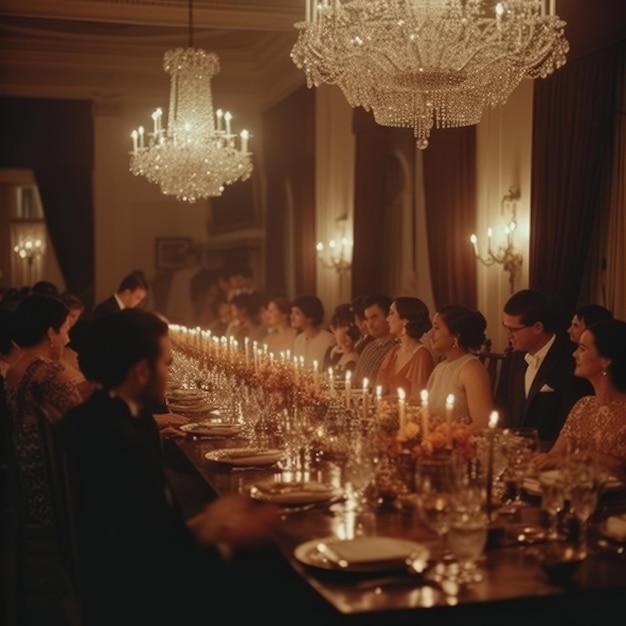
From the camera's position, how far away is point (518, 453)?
3.17 meters

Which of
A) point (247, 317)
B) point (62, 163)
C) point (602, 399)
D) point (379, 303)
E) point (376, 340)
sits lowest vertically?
point (602, 399)

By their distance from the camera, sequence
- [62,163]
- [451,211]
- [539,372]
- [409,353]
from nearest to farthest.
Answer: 1. [539,372]
2. [409,353]
3. [451,211]
4. [62,163]

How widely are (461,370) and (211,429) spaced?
1.27m

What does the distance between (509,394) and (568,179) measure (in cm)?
159

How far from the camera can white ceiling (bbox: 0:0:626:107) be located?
933cm

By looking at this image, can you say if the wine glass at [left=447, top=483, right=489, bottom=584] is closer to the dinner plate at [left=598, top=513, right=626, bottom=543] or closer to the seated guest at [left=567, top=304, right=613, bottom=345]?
the dinner plate at [left=598, top=513, right=626, bottom=543]

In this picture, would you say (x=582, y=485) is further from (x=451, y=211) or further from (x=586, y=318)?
(x=451, y=211)

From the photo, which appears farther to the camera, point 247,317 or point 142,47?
point 142,47

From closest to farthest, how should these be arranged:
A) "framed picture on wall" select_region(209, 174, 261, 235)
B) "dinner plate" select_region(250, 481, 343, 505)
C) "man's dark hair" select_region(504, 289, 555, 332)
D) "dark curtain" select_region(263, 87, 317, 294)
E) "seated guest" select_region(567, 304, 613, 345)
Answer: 1. "dinner plate" select_region(250, 481, 343, 505)
2. "man's dark hair" select_region(504, 289, 555, 332)
3. "seated guest" select_region(567, 304, 613, 345)
4. "dark curtain" select_region(263, 87, 317, 294)
5. "framed picture on wall" select_region(209, 174, 261, 235)

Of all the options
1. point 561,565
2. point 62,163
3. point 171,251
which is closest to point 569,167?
point 561,565

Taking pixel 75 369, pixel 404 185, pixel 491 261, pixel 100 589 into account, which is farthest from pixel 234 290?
pixel 100 589

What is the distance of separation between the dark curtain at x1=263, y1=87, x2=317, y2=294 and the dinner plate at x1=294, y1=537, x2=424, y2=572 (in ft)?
29.1

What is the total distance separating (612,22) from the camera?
6125 mm

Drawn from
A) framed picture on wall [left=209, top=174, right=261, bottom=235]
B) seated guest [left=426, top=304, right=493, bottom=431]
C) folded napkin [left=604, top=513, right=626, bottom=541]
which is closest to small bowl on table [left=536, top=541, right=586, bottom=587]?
folded napkin [left=604, top=513, right=626, bottom=541]
